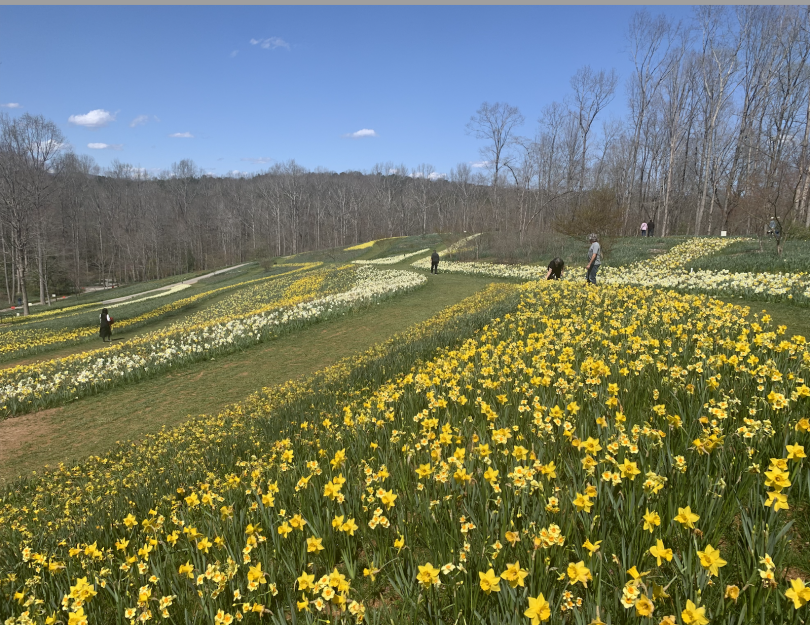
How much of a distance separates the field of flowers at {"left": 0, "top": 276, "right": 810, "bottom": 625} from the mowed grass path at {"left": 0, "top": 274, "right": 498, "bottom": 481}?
354 cm

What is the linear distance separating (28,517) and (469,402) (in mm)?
5495

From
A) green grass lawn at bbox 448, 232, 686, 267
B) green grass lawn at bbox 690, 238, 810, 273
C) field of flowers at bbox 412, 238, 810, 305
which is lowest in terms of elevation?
field of flowers at bbox 412, 238, 810, 305

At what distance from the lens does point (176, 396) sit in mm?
10180

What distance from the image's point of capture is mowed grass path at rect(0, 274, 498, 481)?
7.98 metres

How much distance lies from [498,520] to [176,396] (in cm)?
1013

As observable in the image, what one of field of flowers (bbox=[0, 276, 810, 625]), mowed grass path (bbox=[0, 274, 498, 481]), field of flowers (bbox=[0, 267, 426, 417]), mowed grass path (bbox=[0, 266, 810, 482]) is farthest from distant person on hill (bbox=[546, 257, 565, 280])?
field of flowers (bbox=[0, 276, 810, 625])

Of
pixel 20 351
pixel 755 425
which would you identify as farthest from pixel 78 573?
pixel 20 351

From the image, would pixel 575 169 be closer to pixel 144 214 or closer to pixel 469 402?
pixel 469 402

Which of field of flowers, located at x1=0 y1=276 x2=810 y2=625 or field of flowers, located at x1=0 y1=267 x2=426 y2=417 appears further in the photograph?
field of flowers, located at x1=0 y1=267 x2=426 y2=417

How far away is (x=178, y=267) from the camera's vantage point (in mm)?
78312

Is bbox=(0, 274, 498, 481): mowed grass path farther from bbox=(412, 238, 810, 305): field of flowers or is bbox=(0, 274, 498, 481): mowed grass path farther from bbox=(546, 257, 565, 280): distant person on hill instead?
bbox=(412, 238, 810, 305): field of flowers

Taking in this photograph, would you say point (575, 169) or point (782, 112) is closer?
point (782, 112)

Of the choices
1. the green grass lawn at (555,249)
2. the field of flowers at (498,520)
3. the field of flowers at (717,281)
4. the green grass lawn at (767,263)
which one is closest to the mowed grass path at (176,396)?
the field of flowers at (498,520)

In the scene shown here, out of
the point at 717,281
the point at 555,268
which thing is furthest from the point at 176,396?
the point at 717,281
